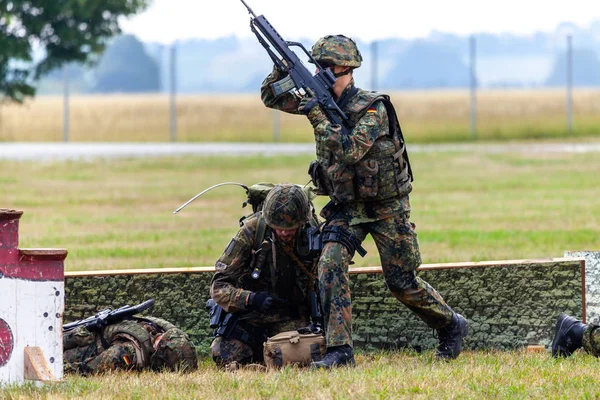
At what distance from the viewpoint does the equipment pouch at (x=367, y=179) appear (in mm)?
6738

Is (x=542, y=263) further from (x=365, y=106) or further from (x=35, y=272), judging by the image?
(x=35, y=272)

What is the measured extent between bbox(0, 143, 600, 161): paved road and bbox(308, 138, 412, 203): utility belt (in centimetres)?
1783

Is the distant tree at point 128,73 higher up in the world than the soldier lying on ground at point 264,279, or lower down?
higher up

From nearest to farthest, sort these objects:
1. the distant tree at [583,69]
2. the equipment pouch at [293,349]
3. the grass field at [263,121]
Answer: the equipment pouch at [293,349] < the grass field at [263,121] < the distant tree at [583,69]

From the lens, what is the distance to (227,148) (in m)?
27.2

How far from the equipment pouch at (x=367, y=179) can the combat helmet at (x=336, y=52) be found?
0.60 m

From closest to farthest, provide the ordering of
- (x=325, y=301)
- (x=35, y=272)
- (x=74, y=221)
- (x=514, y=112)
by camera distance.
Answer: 1. (x=35, y=272)
2. (x=325, y=301)
3. (x=74, y=221)
4. (x=514, y=112)

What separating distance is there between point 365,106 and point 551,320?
7.04ft

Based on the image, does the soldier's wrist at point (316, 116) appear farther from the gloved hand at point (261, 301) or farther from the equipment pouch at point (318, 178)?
the gloved hand at point (261, 301)

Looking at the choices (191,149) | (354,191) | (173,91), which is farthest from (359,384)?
(173,91)

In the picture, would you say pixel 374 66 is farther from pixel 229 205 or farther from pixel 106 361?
pixel 106 361

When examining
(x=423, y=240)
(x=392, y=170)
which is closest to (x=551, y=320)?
(x=392, y=170)

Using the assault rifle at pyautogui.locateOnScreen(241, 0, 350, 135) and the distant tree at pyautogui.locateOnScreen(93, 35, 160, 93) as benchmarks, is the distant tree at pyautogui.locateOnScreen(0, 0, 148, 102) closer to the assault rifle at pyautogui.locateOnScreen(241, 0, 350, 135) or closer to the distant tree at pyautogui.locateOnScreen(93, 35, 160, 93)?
the assault rifle at pyautogui.locateOnScreen(241, 0, 350, 135)

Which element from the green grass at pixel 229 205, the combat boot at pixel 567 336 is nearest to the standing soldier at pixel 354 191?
the combat boot at pixel 567 336
